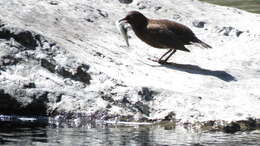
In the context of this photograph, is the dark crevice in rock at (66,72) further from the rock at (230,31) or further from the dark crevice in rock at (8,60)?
the rock at (230,31)

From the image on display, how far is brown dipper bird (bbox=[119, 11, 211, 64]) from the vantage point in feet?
49.6

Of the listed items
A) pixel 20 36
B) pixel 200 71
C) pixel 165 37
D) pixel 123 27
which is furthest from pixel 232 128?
pixel 123 27

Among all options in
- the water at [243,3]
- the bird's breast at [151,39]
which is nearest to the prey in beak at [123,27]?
the bird's breast at [151,39]

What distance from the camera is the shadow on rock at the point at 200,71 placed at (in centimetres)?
1437

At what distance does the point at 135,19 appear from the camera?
15.6 metres

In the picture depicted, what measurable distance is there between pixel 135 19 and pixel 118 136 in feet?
14.9

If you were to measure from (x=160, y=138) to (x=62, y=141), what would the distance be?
1.36 meters

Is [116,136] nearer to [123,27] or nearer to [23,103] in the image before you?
[23,103]

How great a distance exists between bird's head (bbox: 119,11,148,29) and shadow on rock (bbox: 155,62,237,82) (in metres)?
0.97

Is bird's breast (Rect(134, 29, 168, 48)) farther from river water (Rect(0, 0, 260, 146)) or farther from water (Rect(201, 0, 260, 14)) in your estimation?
water (Rect(201, 0, 260, 14))

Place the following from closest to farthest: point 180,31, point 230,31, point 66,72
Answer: point 66,72 → point 180,31 → point 230,31

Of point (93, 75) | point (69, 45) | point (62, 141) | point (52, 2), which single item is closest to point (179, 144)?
point (62, 141)

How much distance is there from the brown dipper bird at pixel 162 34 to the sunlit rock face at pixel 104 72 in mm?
288

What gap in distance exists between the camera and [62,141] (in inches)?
425
